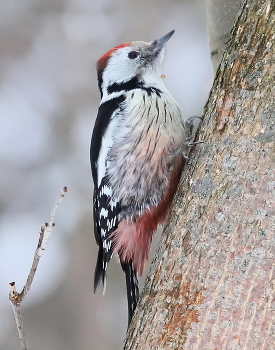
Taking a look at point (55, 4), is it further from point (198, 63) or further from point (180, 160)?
point (180, 160)

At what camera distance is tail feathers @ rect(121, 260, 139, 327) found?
2218 millimetres

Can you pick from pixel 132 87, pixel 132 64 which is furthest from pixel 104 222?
pixel 132 64

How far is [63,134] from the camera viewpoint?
5438 millimetres

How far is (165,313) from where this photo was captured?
155 centimetres

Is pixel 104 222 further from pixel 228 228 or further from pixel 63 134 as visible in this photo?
pixel 63 134

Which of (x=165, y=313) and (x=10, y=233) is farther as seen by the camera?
(x=10, y=233)

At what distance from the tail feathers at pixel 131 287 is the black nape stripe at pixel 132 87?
0.90 meters

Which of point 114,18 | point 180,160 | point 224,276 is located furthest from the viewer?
point 114,18

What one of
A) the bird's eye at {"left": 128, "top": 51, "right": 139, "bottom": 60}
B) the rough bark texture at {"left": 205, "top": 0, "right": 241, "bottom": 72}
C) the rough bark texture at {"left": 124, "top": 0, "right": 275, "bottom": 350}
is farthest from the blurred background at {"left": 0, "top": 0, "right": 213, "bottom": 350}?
the rough bark texture at {"left": 124, "top": 0, "right": 275, "bottom": 350}

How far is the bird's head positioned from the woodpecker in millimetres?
31

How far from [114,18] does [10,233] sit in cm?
290

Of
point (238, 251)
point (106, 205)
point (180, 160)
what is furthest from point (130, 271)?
point (238, 251)

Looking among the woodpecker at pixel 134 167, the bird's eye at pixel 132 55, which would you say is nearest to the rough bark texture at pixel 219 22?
the woodpecker at pixel 134 167

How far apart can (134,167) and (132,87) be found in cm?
51
